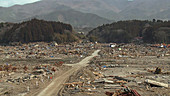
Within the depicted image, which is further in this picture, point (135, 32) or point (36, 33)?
point (135, 32)

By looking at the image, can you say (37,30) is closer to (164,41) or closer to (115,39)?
(115,39)

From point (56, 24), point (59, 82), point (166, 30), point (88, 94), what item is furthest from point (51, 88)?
point (56, 24)

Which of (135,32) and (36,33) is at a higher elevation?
(36,33)

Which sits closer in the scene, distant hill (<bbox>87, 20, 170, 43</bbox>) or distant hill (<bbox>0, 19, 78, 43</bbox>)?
distant hill (<bbox>87, 20, 170, 43</bbox>)
